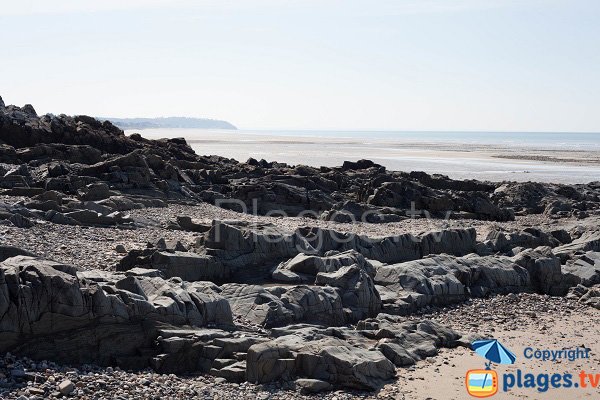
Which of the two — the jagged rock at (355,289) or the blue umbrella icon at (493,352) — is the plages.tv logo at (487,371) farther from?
the jagged rock at (355,289)

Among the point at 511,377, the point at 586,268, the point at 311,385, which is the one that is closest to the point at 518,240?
the point at 586,268

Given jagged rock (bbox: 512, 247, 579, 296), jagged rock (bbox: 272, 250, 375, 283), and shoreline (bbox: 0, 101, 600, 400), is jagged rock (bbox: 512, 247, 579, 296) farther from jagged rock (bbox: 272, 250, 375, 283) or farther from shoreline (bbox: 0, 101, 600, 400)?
jagged rock (bbox: 272, 250, 375, 283)

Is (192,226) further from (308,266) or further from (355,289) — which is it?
(355,289)

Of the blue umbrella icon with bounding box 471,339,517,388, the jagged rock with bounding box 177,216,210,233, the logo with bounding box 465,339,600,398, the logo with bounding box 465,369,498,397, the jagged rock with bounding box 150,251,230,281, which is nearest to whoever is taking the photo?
the logo with bounding box 465,369,498,397

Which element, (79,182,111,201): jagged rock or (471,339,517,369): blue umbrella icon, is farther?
(79,182,111,201): jagged rock

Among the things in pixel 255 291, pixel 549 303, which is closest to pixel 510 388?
pixel 255 291

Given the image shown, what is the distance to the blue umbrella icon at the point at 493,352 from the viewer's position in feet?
56.9

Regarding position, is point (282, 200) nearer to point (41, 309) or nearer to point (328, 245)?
point (328, 245)

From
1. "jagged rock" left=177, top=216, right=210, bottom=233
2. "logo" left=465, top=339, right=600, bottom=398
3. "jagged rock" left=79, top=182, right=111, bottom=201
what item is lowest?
"logo" left=465, top=339, right=600, bottom=398

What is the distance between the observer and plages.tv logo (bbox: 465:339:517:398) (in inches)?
610

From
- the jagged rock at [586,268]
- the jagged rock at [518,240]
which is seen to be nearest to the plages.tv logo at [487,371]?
the jagged rock at [586,268]

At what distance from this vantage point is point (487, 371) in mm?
16516

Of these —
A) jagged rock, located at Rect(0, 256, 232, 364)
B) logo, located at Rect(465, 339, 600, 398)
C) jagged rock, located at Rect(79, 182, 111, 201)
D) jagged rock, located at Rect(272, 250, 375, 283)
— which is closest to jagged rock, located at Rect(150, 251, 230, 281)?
jagged rock, located at Rect(272, 250, 375, 283)

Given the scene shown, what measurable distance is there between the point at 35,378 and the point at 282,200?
33.0 m
